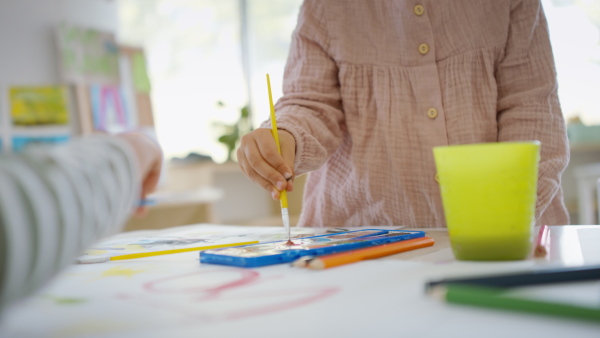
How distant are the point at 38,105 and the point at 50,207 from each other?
212 cm

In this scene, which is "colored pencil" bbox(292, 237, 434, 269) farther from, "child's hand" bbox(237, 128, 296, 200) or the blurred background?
the blurred background

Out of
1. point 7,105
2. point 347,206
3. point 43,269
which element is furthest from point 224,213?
point 43,269

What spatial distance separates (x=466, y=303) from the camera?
0.33 m

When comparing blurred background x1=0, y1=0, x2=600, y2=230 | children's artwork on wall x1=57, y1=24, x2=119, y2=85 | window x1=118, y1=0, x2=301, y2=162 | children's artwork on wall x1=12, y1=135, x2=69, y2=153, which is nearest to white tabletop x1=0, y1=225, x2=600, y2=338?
children's artwork on wall x1=12, y1=135, x2=69, y2=153

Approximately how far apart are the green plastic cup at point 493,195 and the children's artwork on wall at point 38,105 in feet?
6.61

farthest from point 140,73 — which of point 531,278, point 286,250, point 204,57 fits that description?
point 531,278

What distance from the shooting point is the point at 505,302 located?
1.02ft

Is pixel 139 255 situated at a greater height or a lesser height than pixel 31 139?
lesser

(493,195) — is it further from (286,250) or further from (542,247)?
(286,250)

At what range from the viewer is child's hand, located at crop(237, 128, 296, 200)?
2.56 feet

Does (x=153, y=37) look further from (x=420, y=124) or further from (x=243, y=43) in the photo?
(x=420, y=124)

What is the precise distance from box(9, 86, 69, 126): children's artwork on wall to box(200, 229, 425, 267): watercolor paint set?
182 centimetres

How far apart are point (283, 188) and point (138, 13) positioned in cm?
238

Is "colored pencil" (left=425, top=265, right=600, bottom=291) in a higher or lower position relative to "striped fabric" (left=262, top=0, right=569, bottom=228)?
lower
